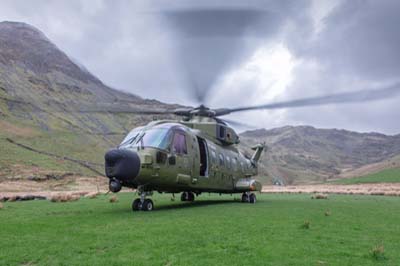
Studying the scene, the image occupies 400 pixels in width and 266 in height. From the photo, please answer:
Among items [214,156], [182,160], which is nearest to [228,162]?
[214,156]

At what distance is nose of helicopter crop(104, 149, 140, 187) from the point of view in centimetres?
1431

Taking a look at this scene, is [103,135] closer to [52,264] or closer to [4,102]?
[4,102]

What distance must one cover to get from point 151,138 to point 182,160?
2.00 metres

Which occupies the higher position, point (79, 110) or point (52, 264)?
point (79, 110)

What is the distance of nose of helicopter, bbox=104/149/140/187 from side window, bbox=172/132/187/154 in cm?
289

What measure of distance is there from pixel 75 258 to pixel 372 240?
6779 mm

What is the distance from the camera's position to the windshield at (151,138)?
16141 mm

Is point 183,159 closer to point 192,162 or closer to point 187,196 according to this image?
point 192,162

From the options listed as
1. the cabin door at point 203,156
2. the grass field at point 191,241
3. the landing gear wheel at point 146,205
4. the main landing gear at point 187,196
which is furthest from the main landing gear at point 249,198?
the grass field at point 191,241

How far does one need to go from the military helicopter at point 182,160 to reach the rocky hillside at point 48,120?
23418 mm

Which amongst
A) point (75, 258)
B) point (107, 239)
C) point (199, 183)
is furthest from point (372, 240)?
point (199, 183)

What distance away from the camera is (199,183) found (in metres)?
19.3

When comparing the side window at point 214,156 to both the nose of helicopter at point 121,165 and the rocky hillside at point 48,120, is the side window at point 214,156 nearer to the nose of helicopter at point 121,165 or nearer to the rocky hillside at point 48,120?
the nose of helicopter at point 121,165

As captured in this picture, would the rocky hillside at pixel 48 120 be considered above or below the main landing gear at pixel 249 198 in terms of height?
above
